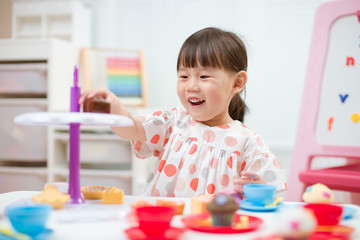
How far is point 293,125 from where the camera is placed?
8.22 ft

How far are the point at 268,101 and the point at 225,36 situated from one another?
150 cm

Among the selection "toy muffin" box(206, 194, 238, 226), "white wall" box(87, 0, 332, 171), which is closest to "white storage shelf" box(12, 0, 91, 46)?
"white wall" box(87, 0, 332, 171)

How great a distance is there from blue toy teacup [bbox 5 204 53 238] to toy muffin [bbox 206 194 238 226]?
0.21 metres

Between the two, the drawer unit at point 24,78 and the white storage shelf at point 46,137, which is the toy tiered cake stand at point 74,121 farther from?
the drawer unit at point 24,78

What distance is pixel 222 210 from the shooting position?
1.78 ft

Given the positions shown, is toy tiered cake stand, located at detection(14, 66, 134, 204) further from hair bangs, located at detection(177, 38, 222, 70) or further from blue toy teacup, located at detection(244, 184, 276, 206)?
hair bangs, located at detection(177, 38, 222, 70)

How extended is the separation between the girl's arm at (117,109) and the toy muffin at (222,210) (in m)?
0.27

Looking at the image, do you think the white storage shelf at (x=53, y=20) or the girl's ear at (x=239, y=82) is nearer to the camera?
the girl's ear at (x=239, y=82)

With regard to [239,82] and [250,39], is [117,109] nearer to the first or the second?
[239,82]

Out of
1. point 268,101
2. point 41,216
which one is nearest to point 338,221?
point 41,216

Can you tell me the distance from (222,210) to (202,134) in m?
0.55

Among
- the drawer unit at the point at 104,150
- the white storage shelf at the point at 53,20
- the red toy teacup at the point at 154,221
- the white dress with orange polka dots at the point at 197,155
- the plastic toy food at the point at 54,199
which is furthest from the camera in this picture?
the white storage shelf at the point at 53,20

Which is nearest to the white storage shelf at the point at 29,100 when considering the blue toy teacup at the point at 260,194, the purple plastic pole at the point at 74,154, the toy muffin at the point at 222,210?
the purple plastic pole at the point at 74,154

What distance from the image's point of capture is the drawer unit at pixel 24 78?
2437 millimetres
